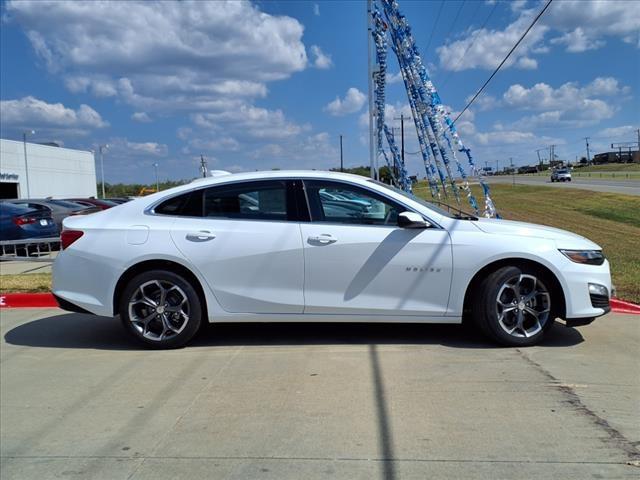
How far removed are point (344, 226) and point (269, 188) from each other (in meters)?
0.82

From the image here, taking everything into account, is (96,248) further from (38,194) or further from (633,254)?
(38,194)

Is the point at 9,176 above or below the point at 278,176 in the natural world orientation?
above

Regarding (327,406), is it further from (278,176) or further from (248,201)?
(278,176)

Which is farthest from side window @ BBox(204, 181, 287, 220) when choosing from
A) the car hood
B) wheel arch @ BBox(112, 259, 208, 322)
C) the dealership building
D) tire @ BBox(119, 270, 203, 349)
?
the dealership building

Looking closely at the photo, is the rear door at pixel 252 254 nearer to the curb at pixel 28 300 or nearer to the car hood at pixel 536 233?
the car hood at pixel 536 233

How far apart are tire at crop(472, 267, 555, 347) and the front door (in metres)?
0.36

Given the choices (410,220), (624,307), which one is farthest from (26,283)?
(624,307)

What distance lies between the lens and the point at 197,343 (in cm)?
554

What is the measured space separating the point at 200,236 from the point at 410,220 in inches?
75.4

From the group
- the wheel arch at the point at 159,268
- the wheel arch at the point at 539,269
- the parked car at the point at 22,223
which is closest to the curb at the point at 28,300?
the wheel arch at the point at 159,268

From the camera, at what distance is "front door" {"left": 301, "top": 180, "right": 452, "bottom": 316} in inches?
200

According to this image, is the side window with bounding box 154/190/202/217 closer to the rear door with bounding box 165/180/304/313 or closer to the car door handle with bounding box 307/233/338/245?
the rear door with bounding box 165/180/304/313

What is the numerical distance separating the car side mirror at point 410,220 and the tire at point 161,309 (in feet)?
6.54

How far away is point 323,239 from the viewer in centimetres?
510
